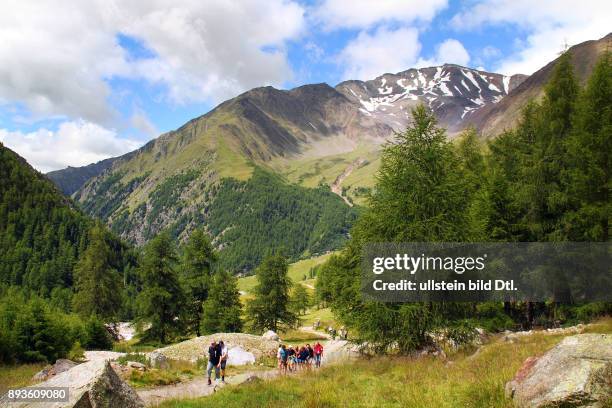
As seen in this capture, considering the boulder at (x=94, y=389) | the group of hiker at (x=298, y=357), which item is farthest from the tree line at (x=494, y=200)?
the boulder at (x=94, y=389)

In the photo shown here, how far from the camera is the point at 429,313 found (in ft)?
60.3

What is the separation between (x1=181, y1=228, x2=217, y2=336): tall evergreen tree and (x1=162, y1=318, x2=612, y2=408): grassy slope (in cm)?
3560

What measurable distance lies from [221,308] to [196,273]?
5.26m

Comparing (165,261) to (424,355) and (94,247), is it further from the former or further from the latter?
(424,355)

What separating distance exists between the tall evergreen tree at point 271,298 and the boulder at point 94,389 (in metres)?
43.1

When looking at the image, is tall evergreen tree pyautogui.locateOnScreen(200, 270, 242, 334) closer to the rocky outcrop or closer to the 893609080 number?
the rocky outcrop

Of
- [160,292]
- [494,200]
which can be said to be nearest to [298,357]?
[494,200]

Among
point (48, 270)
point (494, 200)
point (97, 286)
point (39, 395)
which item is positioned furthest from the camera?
point (48, 270)

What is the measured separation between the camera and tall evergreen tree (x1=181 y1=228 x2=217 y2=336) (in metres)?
50.6

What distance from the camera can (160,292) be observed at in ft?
151

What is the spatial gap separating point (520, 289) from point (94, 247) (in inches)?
2106

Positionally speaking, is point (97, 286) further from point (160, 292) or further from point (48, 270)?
point (48, 270)

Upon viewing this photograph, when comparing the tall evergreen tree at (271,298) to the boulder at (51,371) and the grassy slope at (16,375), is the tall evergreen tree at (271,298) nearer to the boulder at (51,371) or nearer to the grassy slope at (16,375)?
the grassy slope at (16,375)

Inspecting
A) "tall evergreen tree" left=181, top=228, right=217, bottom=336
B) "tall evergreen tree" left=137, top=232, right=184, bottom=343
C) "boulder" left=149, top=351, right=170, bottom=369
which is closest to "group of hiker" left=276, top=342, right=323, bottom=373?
"boulder" left=149, top=351, right=170, bottom=369
